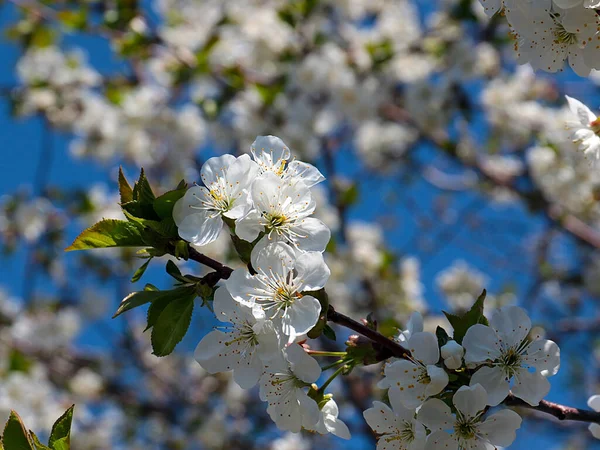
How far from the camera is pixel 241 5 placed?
507 centimetres

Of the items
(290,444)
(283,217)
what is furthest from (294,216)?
(290,444)

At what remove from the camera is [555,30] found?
1.23 m

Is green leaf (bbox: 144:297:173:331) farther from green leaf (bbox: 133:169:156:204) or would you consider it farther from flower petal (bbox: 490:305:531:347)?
flower petal (bbox: 490:305:531:347)

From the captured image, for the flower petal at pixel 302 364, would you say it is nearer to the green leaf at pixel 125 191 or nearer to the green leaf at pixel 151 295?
the green leaf at pixel 151 295

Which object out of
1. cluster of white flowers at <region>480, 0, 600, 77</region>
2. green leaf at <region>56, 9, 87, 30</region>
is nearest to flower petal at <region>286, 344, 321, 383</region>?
cluster of white flowers at <region>480, 0, 600, 77</region>

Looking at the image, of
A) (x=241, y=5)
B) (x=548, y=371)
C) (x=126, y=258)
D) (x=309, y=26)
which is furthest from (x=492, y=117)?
(x=548, y=371)

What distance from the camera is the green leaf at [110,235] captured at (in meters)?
1.09

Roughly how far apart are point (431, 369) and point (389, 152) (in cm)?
451

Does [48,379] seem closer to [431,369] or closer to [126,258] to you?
[126,258]

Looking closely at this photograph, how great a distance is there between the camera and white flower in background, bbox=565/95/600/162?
1.42 meters

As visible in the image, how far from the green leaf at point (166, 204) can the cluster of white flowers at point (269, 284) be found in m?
0.01

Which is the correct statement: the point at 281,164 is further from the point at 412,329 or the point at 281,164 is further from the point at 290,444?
the point at 290,444

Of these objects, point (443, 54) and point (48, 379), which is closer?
point (443, 54)

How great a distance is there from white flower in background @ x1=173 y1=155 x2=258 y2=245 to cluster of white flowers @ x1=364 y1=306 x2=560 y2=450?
390 mm
